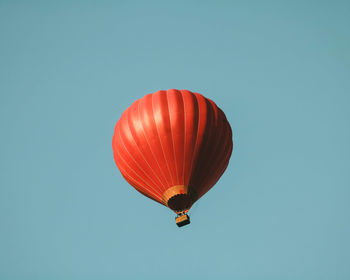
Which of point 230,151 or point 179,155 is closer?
point 179,155

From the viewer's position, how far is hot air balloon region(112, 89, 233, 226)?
84.5 ft

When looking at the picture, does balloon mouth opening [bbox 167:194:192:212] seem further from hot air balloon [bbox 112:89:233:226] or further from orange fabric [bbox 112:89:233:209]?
orange fabric [bbox 112:89:233:209]

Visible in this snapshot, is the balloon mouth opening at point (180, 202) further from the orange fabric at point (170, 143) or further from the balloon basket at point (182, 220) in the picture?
the orange fabric at point (170, 143)

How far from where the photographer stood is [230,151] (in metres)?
27.8

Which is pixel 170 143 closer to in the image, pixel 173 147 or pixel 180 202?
pixel 173 147

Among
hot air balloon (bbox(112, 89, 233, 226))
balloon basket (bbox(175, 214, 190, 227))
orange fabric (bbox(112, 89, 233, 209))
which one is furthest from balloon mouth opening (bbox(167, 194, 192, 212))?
orange fabric (bbox(112, 89, 233, 209))

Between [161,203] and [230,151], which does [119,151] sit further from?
[230,151]

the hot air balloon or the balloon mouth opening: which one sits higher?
the hot air balloon

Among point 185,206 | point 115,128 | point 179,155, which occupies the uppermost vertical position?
point 115,128

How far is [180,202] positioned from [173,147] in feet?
7.56

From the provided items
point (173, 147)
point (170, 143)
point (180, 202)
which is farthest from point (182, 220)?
point (170, 143)

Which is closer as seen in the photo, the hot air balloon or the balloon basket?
the hot air balloon

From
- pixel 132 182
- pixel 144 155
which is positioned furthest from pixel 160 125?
pixel 132 182

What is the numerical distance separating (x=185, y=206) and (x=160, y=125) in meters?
3.52
